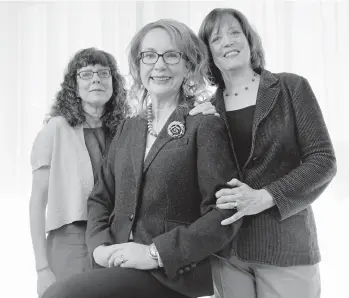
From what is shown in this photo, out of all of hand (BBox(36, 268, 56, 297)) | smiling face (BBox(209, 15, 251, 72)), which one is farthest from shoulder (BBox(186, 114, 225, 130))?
hand (BBox(36, 268, 56, 297))

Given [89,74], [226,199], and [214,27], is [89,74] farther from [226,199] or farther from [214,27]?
[226,199]

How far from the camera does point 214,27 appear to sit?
5.38 ft

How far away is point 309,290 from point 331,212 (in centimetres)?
124

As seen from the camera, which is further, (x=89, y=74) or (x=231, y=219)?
(x=89, y=74)

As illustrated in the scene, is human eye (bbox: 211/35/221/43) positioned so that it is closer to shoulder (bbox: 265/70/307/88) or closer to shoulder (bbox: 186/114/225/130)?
shoulder (bbox: 265/70/307/88)

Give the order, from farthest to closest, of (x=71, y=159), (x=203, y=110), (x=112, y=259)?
(x=71, y=159)
(x=203, y=110)
(x=112, y=259)

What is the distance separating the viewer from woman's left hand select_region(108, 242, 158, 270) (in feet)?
4.04

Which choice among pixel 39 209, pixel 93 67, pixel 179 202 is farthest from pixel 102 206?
pixel 93 67

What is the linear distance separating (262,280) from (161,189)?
49 centimetres

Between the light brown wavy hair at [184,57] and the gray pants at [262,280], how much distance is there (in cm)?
55

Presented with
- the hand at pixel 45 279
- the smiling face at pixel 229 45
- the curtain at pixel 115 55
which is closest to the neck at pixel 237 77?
the smiling face at pixel 229 45

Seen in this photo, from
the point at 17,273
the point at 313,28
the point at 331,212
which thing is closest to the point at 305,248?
the point at 331,212

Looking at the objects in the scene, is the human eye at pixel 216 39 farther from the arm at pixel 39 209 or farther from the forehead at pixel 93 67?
the arm at pixel 39 209

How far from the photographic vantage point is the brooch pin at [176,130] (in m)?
1.35
